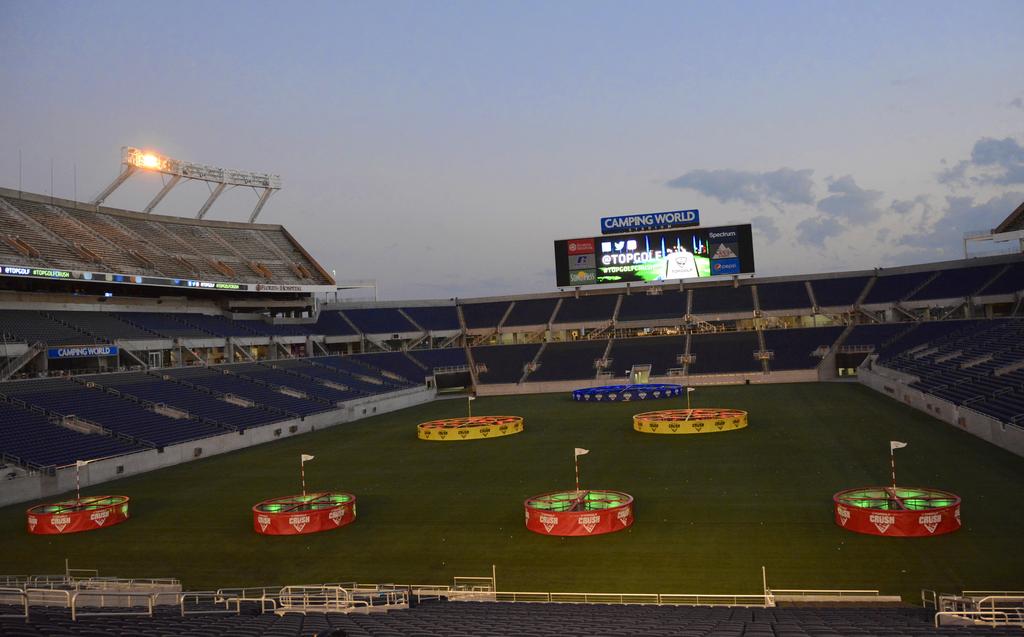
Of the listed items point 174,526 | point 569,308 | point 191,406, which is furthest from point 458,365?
point 174,526

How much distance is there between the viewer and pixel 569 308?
87562 millimetres

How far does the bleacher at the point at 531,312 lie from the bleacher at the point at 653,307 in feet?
28.4

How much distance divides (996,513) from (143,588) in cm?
2333

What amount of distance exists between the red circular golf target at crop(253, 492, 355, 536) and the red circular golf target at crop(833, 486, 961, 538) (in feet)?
51.5

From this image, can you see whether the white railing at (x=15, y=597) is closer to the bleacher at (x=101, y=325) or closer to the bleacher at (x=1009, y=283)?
the bleacher at (x=101, y=325)

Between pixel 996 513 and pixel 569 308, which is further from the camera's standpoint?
pixel 569 308

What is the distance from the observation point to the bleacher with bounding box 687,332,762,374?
6969cm

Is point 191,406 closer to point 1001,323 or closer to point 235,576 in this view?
point 235,576

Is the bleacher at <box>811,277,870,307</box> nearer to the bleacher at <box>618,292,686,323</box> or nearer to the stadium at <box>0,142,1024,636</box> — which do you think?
the stadium at <box>0,142,1024,636</box>

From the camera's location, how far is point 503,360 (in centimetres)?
7881

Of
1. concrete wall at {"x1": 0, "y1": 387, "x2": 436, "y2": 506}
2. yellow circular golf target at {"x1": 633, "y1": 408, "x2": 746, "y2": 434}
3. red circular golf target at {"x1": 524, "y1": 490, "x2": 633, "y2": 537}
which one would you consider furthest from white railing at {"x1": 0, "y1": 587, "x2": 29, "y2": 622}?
yellow circular golf target at {"x1": 633, "y1": 408, "x2": 746, "y2": 434}

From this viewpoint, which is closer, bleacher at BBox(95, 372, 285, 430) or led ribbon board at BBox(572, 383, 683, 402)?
bleacher at BBox(95, 372, 285, 430)

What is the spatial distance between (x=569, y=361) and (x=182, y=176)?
137 ft

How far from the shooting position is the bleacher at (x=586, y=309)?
277ft
